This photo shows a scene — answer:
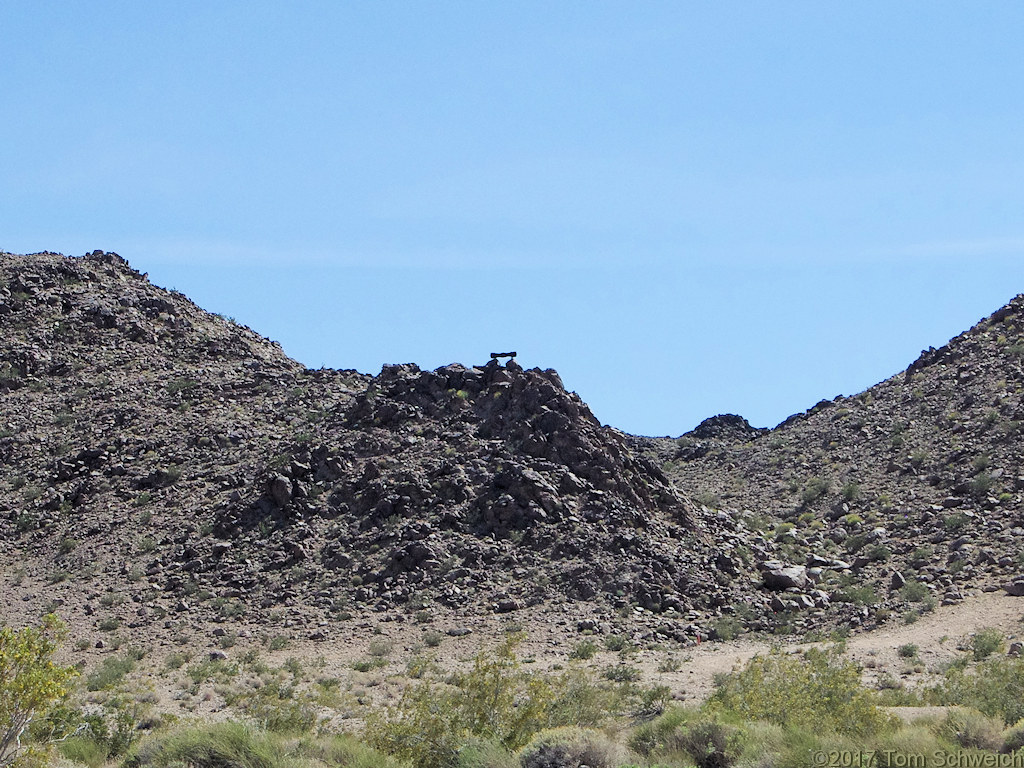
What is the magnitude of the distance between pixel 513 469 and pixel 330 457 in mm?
6796

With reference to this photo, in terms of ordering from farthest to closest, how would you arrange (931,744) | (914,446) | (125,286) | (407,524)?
(125,286)
(914,446)
(407,524)
(931,744)

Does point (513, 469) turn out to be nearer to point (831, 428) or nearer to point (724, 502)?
point (724, 502)

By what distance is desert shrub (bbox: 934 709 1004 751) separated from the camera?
1733 cm

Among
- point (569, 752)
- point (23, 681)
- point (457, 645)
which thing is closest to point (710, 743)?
point (569, 752)

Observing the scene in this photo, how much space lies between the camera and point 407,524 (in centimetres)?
3766

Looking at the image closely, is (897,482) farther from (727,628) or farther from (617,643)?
(617,643)

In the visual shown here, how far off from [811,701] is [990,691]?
3.50 m

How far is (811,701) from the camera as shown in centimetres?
1973

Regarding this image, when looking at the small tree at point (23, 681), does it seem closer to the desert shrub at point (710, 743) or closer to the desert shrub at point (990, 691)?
the desert shrub at point (710, 743)

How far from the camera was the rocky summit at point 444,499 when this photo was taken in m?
34.9

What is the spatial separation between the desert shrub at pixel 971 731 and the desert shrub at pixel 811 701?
901 mm

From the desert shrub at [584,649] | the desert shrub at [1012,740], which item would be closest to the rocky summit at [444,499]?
the desert shrub at [584,649]

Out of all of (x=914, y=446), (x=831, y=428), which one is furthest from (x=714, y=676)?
(x=831, y=428)

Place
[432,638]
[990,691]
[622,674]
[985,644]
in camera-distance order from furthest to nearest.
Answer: [432,638] < [985,644] < [622,674] < [990,691]
